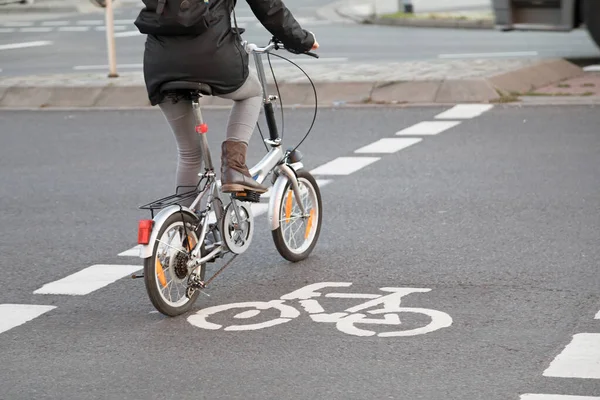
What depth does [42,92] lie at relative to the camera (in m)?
15.3

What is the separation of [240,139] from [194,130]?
24cm

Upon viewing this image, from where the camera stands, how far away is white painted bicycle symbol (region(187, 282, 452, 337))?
241 inches

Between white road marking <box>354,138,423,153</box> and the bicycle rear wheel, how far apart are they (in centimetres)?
483

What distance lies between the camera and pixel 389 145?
37.6 feet

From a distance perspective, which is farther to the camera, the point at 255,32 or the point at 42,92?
the point at 255,32

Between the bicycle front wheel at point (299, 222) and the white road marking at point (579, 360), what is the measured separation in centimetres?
211

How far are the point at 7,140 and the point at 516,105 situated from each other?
16.4 feet

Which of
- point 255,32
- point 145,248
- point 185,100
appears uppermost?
point 185,100

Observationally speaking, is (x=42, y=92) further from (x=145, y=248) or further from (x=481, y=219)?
(x=145, y=248)

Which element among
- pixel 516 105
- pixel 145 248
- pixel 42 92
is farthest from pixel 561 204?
pixel 42 92

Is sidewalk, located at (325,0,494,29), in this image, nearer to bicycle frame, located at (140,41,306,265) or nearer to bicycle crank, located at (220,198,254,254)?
bicycle frame, located at (140,41,306,265)

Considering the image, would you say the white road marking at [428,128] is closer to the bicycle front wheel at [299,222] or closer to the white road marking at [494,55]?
the bicycle front wheel at [299,222]

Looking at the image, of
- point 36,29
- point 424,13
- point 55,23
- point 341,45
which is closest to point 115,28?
point 36,29

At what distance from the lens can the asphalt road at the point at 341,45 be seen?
60.0 feet
